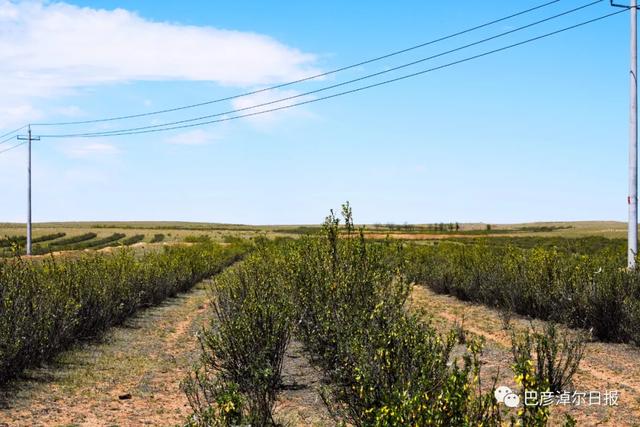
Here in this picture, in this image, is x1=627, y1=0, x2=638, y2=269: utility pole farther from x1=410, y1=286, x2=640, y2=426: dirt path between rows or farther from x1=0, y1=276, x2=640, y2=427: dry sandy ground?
x1=0, y1=276, x2=640, y2=427: dry sandy ground

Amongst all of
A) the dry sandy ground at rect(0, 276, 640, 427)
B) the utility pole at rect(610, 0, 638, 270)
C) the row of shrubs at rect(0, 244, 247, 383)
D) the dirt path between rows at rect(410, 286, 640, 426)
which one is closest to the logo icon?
the dirt path between rows at rect(410, 286, 640, 426)

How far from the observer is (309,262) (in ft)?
A: 37.7

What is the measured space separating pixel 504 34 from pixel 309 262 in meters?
17.4

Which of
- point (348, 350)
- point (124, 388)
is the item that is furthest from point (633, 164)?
point (124, 388)

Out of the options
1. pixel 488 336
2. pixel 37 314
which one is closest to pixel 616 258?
pixel 488 336

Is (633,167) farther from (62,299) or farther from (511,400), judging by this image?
(62,299)

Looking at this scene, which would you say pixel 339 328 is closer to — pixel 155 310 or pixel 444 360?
pixel 444 360

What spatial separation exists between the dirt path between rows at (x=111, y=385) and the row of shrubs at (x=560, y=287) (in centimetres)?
475

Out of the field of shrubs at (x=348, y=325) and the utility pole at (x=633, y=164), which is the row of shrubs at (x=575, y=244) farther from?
the field of shrubs at (x=348, y=325)

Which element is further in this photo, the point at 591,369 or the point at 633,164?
the point at 633,164

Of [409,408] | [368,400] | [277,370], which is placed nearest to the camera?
[409,408]

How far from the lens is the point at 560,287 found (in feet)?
53.4

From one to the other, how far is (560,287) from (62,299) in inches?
469

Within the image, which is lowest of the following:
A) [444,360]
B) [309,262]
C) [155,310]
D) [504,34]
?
[155,310]
